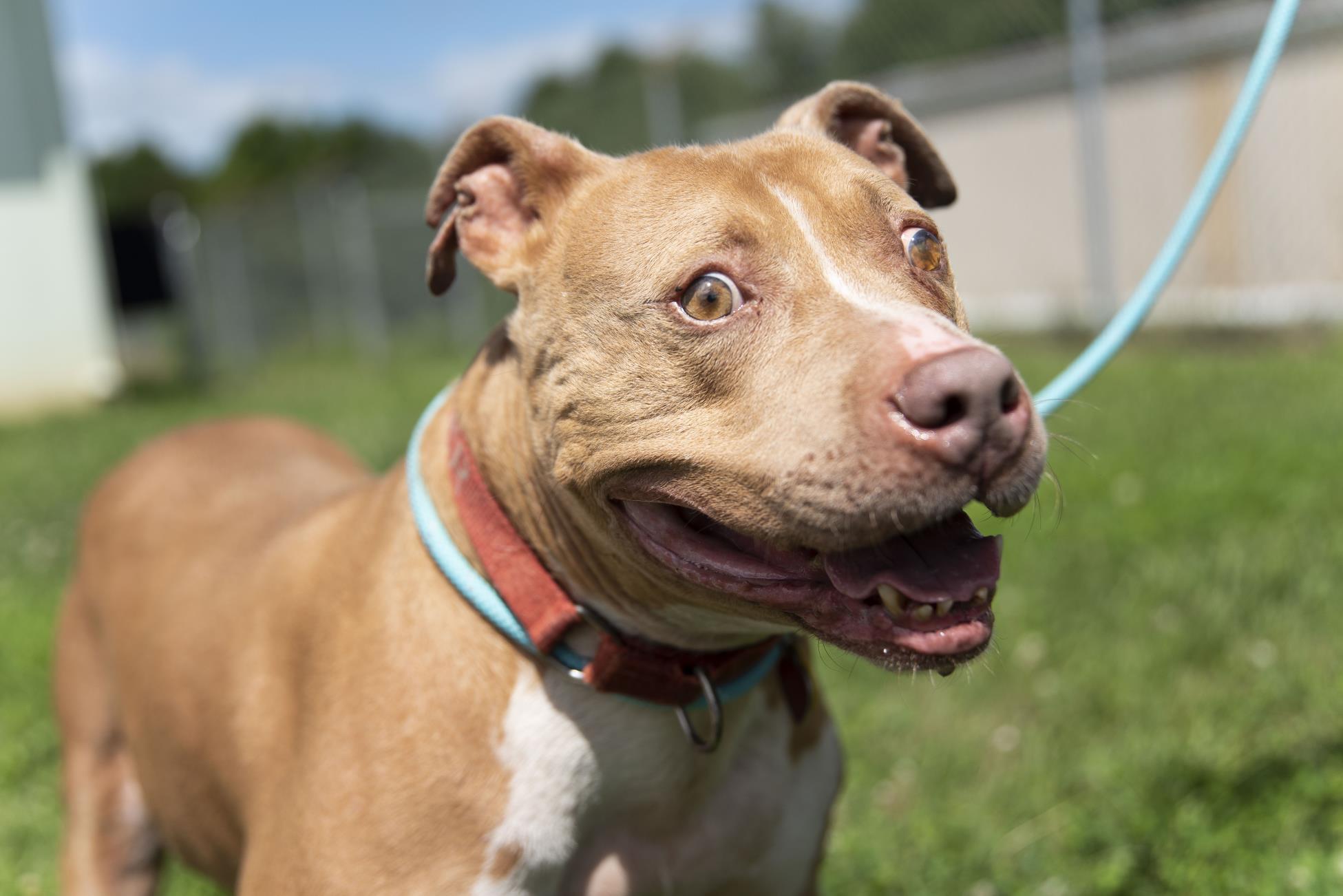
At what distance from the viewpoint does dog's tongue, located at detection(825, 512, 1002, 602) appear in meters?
1.96

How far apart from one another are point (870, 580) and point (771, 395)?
1.04 feet

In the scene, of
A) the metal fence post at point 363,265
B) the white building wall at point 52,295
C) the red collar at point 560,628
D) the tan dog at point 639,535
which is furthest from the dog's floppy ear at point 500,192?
the metal fence post at point 363,265

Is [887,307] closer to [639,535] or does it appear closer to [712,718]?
[639,535]

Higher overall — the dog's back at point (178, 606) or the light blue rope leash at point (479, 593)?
the light blue rope leash at point (479, 593)

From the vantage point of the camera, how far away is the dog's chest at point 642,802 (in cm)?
223

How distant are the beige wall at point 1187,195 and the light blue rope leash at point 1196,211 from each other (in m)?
6.83

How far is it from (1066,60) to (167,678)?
385 inches

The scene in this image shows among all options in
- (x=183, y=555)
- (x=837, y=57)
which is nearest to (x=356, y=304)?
(x=837, y=57)

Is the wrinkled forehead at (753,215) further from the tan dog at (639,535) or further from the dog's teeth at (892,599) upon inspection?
→ the dog's teeth at (892,599)

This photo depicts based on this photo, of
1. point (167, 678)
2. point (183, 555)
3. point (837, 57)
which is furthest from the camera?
point (837, 57)

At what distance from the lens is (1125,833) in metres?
3.38

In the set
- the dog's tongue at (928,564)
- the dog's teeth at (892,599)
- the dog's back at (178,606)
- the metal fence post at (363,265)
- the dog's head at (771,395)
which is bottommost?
the metal fence post at (363,265)

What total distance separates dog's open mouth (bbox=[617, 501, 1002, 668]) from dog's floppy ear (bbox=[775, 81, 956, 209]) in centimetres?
106

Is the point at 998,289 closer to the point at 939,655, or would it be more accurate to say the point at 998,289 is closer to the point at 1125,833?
the point at 1125,833
